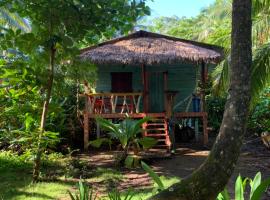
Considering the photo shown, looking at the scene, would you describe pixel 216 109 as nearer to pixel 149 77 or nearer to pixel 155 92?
pixel 155 92

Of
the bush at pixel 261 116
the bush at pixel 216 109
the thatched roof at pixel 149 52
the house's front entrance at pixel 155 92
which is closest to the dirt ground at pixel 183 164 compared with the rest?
the bush at pixel 261 116

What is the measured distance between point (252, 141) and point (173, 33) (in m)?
20.4

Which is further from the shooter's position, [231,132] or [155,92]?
[155,92]

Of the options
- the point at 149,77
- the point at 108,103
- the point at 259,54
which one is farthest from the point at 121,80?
the point at 259,54

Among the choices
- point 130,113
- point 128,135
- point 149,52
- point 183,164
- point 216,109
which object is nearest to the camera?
point 128,135

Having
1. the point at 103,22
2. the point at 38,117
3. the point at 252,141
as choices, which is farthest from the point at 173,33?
the point at 103,22

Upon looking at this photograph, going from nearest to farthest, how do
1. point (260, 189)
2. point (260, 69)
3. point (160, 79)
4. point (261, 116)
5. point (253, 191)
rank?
point (260, 189), point (253, 191), point (260, 69), point (261, 116), point (160, 79)

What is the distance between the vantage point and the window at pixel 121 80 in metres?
15.6

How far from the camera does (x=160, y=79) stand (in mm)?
15516

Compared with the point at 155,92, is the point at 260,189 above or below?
below

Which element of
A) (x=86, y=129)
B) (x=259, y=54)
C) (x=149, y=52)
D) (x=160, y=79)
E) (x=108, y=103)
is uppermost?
(x=149, y=52)

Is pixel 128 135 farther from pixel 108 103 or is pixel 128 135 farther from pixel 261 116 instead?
pixel 261 116

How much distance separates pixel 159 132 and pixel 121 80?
357 cm

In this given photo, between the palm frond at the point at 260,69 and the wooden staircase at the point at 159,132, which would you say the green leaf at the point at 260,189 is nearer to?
the palm frond at the point at 260,69
